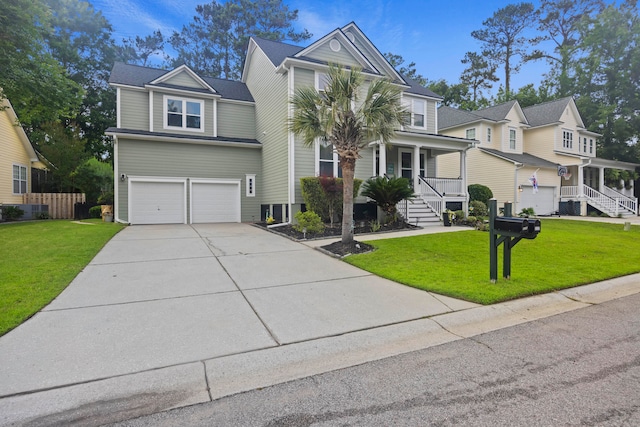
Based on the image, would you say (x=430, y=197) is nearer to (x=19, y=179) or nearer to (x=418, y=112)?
(x=418, y=112)

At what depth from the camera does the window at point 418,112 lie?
1672 centimetres

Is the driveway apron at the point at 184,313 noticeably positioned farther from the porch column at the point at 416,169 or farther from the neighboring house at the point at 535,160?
the neighboring house at the point at 535,160

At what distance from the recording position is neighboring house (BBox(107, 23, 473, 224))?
44.2 ft

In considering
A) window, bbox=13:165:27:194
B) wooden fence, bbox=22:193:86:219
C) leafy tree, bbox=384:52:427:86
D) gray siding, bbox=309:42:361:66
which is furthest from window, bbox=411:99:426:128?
window, bbox=13:165:27:194

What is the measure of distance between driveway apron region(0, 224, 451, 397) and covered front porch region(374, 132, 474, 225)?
7.08 m

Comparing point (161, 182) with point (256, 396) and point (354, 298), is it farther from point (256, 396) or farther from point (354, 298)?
point (256, 396)

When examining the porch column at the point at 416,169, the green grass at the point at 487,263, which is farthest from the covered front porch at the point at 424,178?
the green grass at the point at 487,263

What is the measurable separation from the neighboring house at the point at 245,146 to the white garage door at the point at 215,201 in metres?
0.05

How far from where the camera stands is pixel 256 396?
2518mm

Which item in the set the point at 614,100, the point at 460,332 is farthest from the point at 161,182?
the point at 614,100

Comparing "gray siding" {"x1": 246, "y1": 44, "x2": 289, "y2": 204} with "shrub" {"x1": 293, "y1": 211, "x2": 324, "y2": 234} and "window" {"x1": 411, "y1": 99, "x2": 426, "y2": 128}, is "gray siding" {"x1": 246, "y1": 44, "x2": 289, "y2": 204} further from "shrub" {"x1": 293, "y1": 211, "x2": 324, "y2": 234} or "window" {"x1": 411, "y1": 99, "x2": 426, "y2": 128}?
"window" {"x1": 411, "y1": 99, "x2": 426, "y2": 128}

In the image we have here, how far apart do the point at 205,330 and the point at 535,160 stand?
25.3 meters

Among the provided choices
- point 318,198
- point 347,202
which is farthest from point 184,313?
point 318,198

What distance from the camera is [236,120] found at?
16984 mm
